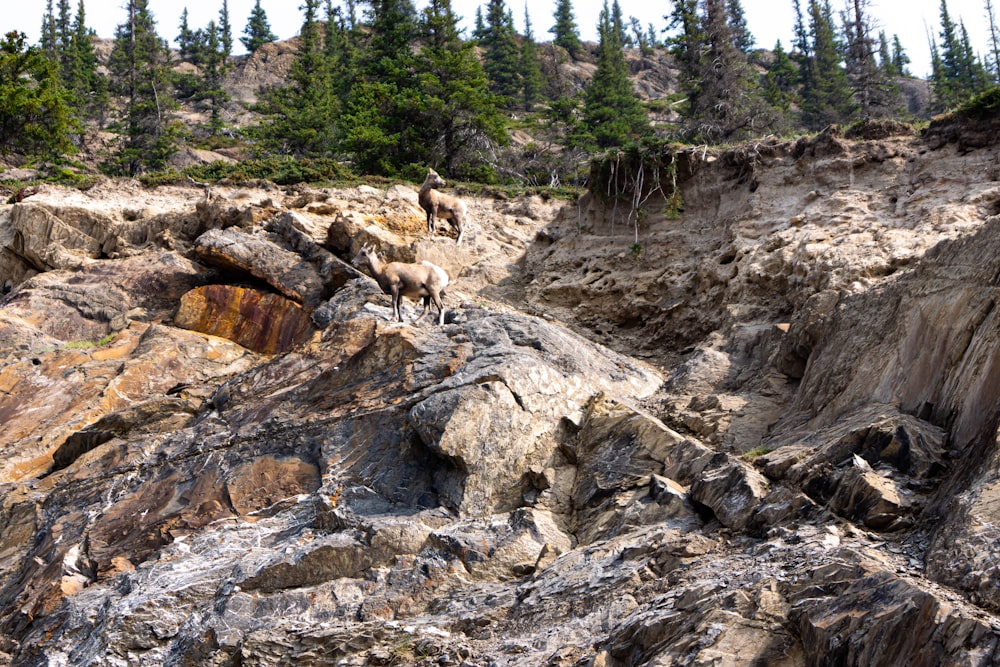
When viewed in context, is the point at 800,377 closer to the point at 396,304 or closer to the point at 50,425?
the point at 396,304

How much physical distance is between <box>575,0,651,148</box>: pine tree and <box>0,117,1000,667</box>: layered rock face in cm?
2216

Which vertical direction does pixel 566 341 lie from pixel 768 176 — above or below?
below

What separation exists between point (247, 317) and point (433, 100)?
14852 millimetres

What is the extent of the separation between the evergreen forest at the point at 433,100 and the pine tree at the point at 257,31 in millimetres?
15943

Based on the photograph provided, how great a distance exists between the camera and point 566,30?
83.4 m

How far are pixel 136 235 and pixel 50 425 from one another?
360 inches

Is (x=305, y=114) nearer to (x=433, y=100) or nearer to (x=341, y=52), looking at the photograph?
(x=433, y=100)

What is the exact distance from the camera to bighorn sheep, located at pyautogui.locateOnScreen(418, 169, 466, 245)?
23.3 meters

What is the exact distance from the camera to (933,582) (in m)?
7.33

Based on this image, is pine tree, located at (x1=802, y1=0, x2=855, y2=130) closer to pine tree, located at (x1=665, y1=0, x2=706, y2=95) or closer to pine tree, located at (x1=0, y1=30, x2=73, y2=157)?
pine tree, located at (x1=665, y1=0, x2=706, y2=95)

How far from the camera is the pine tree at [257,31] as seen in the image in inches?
3553

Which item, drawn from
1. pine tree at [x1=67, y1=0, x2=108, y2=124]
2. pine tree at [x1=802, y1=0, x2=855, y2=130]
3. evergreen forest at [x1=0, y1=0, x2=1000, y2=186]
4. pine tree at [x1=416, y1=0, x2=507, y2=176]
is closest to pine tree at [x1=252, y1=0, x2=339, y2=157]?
evergreen forest at [x1=0, y1=0, x2=1000, y2=186]

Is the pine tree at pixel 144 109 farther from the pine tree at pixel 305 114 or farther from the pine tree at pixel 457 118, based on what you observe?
the pine tree at pixel 457 118

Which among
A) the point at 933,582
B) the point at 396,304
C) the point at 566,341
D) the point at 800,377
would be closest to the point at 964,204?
the point at 800,377
